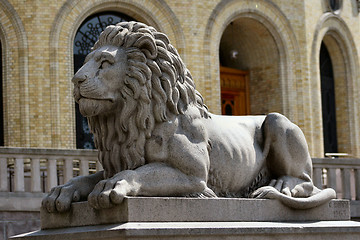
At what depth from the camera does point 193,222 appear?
7586mm

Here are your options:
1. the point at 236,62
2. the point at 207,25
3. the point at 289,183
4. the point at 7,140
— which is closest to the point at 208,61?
the point at 207,25

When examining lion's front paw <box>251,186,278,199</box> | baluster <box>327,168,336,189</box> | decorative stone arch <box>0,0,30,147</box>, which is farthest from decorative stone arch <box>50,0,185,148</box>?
lion's front paw <box>251,186,278,199</box>

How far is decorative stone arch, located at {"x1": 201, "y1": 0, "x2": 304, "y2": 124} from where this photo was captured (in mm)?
26548

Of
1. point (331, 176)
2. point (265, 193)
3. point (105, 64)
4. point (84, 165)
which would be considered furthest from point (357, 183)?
point (105, 64)

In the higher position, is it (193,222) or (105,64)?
(105,64)

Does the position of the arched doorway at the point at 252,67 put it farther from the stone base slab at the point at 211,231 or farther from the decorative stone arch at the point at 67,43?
the stone base slab at the point at 211,231

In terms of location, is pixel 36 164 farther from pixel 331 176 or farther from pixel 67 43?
pixel 67 43

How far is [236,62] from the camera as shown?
29656 millimetres

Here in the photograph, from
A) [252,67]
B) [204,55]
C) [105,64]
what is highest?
[204,55]

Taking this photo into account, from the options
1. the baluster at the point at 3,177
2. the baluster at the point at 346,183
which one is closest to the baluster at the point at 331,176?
the baluster at the point at 346,183

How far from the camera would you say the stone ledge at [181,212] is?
7.30m

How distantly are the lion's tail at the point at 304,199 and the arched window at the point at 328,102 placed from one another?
2231cm

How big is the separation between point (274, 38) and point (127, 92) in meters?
20.9

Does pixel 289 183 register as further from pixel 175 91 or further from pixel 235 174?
pixel 175 91
